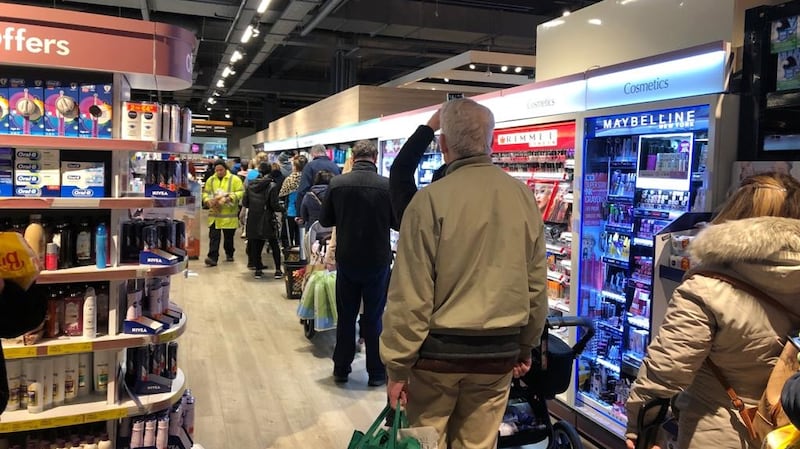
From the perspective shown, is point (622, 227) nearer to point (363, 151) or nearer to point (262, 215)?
point (363, 151)

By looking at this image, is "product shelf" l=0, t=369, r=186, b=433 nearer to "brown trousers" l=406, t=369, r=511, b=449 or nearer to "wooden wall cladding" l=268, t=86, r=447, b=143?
"brown trousers" l=406, t=369, r=511, b=449

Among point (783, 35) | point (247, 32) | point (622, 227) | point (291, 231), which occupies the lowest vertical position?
point (291, 231)

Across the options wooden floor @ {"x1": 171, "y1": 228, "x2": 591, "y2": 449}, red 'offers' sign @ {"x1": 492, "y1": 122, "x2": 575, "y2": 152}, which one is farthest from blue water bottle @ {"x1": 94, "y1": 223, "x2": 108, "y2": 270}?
red 'offers' sign @ {"x1": 492, "y1": 122, "x2": 575, "y2": 152}

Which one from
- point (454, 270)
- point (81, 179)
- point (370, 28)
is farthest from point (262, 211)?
point (454, 270)

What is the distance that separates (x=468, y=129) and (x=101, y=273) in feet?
5.89

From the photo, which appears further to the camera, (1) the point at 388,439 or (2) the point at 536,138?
(2) the point at 536,138

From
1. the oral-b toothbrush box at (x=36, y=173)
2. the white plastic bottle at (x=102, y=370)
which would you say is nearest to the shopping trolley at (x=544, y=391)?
the white plastic bottle at (x=102, y=370)

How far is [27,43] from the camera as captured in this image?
272 cm

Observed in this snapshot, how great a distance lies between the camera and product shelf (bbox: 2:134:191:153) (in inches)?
108

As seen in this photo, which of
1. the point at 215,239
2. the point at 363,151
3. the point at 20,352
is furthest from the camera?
A: the point at 215,239

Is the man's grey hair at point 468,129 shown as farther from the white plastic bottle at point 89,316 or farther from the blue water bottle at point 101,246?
the white plastic bottle at point 89,316

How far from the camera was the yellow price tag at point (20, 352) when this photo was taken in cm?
269

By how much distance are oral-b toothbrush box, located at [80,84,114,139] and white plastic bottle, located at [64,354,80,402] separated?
1.06 metres

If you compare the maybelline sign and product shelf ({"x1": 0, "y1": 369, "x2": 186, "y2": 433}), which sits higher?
the maybelline sign
